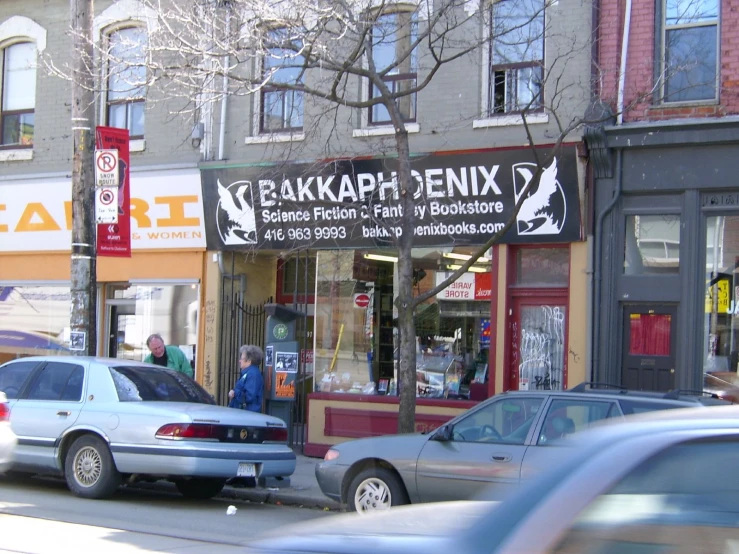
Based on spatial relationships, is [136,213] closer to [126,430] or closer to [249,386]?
[249,386]

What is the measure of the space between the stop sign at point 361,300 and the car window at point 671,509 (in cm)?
1174

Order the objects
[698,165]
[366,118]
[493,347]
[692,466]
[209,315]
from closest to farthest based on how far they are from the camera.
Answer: [692,466], [698,165], [493,347], [366,118], [209,315]

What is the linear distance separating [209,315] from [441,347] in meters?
3.94

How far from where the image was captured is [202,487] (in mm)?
10875

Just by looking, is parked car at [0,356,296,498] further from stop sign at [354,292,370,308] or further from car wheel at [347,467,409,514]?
stop sign at [354,292,370,308]

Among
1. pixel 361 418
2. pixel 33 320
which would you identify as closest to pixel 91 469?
pixel 361 418

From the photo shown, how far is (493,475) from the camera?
27.1 feet

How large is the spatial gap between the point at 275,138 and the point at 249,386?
14.8 feet

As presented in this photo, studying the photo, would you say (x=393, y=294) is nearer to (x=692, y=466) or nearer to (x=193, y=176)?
(x=193, y=176)

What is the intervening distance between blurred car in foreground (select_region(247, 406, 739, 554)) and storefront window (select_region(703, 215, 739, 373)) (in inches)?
373

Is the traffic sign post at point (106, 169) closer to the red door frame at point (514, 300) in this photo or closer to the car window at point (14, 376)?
the car window at point (14, 376)

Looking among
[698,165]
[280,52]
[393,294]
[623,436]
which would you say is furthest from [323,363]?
[623,436]

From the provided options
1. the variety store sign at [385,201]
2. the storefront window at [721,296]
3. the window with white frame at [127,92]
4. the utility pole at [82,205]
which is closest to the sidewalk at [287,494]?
the utility pole at [82,205]

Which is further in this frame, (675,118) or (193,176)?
(193,176)
